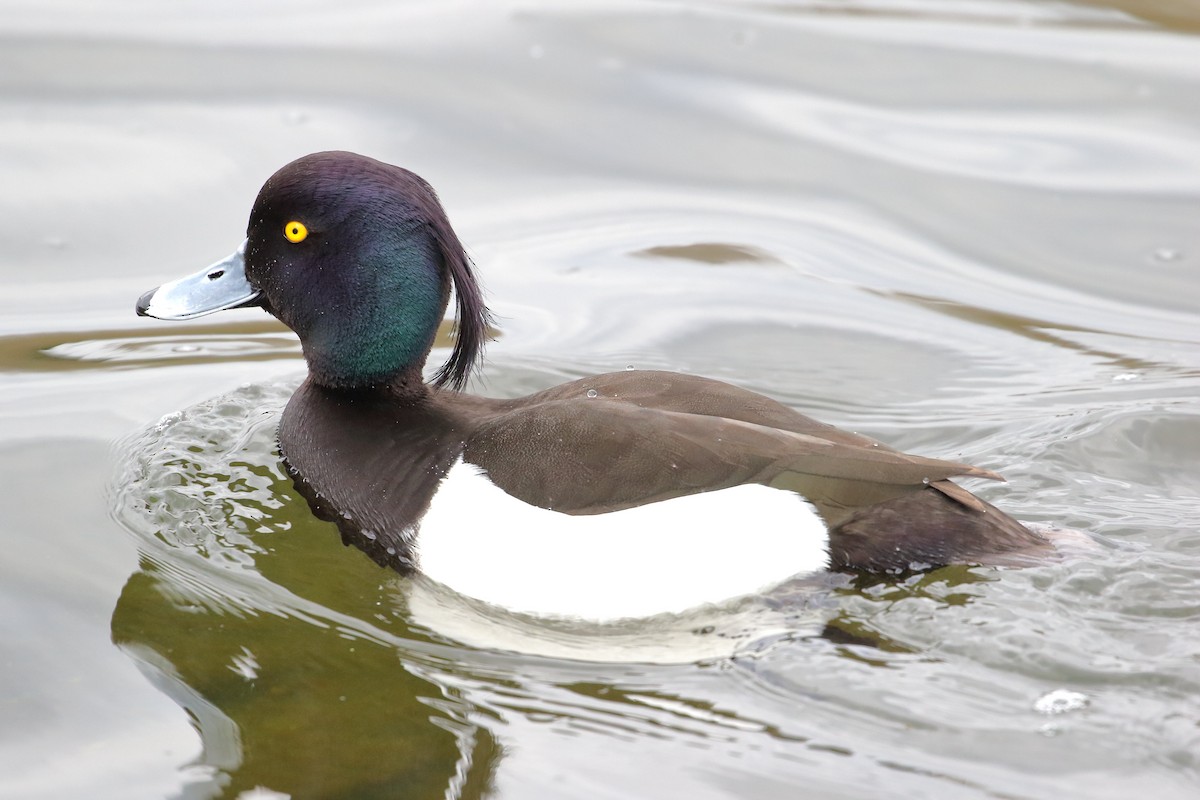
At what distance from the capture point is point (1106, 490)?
5.13m

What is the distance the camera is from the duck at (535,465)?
425 cm

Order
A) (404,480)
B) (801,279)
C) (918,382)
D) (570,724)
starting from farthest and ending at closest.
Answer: (801,279) < (918,382) < (404,480) < (570,724)

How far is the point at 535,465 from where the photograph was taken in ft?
14.1

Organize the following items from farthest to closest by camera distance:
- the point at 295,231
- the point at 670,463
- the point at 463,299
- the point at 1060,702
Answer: the point at 295,231, the point at 463,299, the point at 670,463, the point at 1060,702

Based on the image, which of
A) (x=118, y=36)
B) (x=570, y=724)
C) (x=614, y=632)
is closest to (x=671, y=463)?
(x=614, y=632)

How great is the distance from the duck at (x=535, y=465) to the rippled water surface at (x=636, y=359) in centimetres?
13

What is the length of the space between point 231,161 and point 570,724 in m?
4.66

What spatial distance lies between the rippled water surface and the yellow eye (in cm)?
95

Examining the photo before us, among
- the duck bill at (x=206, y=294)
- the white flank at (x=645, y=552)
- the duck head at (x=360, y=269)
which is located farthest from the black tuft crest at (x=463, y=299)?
the duck bill at (x=206, y=294)

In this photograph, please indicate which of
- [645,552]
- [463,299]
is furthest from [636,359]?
[645,552]

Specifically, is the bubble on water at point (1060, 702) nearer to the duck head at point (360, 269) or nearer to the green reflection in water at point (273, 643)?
the green reflection in water at point (273, 643)

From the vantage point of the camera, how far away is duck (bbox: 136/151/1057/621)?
425 cm

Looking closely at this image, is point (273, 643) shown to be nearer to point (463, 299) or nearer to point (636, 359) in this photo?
point (463, 299)

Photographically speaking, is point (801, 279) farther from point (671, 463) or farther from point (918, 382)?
point (671, 463)
